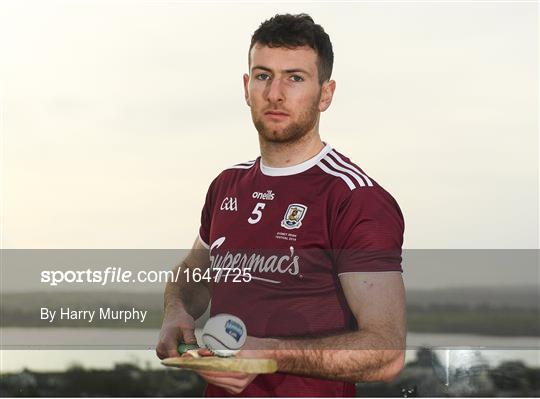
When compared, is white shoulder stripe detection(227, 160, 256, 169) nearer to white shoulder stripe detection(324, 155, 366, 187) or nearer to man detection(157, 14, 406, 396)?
man detection(157, 14, 406, 396)

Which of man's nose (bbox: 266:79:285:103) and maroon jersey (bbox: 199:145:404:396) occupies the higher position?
man's nose (bbox: 266:79:285:103)

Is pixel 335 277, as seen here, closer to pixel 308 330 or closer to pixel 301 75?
pixel 308 330

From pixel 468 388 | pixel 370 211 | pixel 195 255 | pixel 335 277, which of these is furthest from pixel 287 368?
pixel 468 388

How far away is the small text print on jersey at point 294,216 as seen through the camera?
848cm

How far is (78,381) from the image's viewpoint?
1323cm

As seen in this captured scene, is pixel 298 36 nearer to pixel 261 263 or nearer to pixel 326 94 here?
pixel 326 94

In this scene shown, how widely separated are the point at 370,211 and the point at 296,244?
0.82m

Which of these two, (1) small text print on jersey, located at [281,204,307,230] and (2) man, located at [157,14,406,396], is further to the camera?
(1) small text print on jersey, located at [281,204,307,230]

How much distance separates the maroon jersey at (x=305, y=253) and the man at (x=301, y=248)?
12 mm

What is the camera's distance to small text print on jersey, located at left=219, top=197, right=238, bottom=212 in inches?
365

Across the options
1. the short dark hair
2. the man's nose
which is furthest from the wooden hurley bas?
the short dark hair

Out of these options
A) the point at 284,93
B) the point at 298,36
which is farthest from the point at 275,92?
the point at 298,36

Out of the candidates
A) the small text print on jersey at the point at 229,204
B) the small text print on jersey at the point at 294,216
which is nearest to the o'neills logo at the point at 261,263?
the small text print on jersey at the point at 294,216

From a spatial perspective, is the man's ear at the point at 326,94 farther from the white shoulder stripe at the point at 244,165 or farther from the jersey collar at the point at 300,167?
the white shoulder stripe at the point at 244,165
